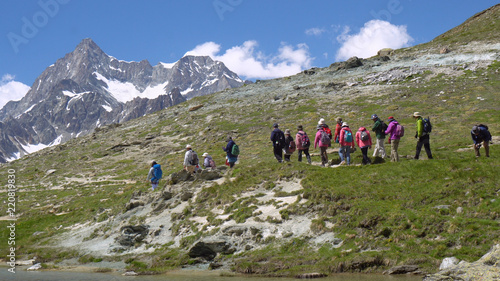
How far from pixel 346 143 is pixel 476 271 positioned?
14701mm

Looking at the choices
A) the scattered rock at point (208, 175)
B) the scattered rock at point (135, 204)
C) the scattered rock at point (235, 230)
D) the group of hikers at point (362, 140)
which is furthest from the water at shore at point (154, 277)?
the group of hikers at point (362, 140)

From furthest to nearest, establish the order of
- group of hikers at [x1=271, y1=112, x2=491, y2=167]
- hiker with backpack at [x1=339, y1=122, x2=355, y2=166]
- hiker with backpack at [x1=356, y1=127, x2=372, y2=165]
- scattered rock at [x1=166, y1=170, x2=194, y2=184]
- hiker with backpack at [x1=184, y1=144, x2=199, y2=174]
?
hiker with backpack at [x1=184, y1=144, x2=199, y2=174] → scattered rock at [x1=166, y1=170, x2=194, y2=184] → hiker with backpack at [x1=339, y1=122, x2=355, y2=166] → hiker with backpack at [x1=356, y1=127, x2=372, y2=165] → group of hikers at [x1=271, y1=112, x2=491, y2=167]

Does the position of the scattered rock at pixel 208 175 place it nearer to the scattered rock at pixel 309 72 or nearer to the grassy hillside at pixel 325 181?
the grassy hillside at pixel 325 181

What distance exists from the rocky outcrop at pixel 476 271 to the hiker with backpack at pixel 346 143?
13.6 m

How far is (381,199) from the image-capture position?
58.9ft

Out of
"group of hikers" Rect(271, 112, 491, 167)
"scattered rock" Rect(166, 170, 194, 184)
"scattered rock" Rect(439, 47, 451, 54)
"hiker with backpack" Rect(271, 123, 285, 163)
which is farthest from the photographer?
"scattered rock" Rect(439, 47, 451, 54)

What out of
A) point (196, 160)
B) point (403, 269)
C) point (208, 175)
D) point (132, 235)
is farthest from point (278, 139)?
point (403, 269)

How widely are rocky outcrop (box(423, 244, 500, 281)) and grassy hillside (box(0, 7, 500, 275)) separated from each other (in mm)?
2237

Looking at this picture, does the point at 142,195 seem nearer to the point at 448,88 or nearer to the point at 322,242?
the point at 322,242

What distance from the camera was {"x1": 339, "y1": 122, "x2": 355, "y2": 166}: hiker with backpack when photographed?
23.8m

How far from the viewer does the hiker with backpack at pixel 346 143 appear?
23.8 meters

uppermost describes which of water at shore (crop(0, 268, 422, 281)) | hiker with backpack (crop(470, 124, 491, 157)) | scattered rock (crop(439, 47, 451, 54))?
scattered rock (crop(439, 47, 451, 54))

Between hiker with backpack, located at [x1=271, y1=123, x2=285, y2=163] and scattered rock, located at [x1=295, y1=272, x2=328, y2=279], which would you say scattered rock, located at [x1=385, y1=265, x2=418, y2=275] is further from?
hiker with backpack, located at [x1=271, y1=123, x2=285, y2=163]

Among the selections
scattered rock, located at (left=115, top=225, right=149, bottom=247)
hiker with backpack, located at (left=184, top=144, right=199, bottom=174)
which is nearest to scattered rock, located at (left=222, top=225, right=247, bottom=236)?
scattered rock, located at (left=115, top=225, right=149, bottom=247)
